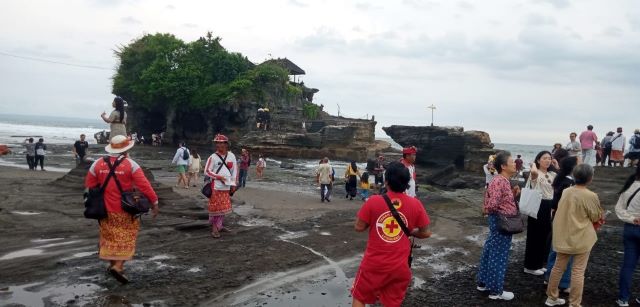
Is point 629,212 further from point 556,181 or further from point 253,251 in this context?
point 253,251

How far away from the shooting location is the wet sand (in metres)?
5.87

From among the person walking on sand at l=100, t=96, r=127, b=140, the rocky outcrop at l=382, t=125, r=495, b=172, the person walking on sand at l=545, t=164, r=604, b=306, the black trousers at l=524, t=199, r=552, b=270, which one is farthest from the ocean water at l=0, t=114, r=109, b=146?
the person walking on sand at l=545, t=164, r=604, b=306

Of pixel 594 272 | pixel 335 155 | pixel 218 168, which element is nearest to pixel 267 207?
pixel 218 168

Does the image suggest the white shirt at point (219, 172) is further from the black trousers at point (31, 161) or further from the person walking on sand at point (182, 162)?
the black trousers at point (31, 161)

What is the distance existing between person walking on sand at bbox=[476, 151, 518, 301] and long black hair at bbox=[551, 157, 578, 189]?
1.23 m

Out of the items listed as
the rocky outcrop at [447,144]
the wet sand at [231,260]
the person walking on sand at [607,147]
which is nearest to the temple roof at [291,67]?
the rocky outcrop at [447,144]

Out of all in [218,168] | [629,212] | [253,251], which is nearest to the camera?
[629,212]

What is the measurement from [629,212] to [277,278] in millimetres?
4638

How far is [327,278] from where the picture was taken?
7039 millimetres

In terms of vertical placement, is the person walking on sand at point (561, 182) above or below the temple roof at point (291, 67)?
below

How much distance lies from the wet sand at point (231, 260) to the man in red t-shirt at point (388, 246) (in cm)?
177

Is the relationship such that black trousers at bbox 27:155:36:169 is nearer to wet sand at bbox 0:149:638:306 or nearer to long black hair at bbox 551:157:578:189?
wet sand at bbox 0:149:638:306

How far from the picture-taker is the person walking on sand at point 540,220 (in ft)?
22.3

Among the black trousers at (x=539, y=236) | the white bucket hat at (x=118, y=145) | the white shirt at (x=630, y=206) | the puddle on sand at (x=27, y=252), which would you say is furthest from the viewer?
the black trousers at (x=539, y=236)
